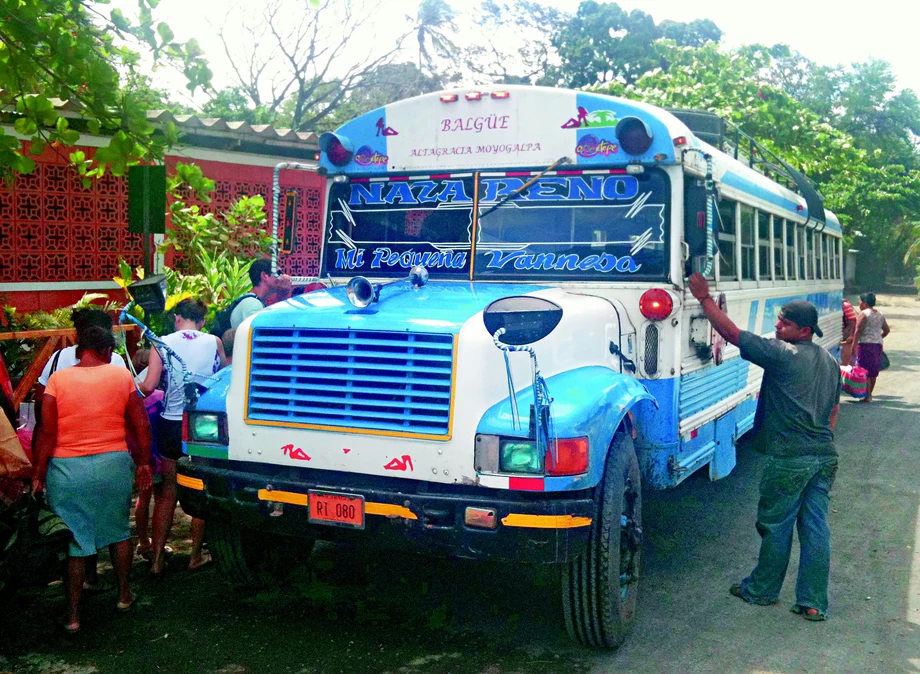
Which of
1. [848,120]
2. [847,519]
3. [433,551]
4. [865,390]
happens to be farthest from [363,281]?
[848,120]

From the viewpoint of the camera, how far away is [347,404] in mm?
4371

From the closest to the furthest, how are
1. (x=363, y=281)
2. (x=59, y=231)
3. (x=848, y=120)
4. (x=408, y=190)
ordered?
1. (x=363, y=281)
2. (x=408, y=190)
3. (x=59, y=231)
4. (x=848, y=120)

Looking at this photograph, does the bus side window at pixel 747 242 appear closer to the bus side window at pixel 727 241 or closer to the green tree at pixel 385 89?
the bus side window at pixel 727 241

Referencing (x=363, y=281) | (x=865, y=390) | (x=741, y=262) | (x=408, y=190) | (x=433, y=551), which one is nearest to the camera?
(x=433, y=551)

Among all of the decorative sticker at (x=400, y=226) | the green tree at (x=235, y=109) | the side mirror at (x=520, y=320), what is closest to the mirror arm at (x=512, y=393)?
the side mirror at (x=520, y=320)

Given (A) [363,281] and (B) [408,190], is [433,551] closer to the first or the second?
(A) [363,281]

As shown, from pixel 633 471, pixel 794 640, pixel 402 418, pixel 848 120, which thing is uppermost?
pixel 848 120

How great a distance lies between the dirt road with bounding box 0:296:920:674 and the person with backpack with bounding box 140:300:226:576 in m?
0.24

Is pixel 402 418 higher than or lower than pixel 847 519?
higher

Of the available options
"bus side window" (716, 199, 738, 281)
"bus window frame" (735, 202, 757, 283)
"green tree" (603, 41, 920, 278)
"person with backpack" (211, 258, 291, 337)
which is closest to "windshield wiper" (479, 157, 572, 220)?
"bus side window" (716, 199, 738, 281)

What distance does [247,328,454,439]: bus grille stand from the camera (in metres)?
4.23

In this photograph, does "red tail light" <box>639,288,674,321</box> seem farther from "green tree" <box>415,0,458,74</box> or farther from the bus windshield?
"green tree" <box>415,0,458,74</box>

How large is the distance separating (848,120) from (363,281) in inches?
1882

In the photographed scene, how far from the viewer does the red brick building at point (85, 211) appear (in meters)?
10.1
